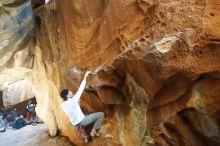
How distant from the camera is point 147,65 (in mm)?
2582

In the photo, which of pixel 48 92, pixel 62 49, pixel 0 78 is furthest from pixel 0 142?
pixel 62 49

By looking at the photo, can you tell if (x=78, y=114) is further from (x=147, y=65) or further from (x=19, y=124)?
(x=19, y=124)

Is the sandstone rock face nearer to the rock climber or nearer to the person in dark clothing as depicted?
the rock climber

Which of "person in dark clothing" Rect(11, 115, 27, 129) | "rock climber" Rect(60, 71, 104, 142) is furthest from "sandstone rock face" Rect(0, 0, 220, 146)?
"person in dark clothing" Rect(11, 115, 27, 129)

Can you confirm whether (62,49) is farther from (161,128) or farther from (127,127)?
(161,128)

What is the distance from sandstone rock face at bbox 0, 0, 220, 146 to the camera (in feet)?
7.69

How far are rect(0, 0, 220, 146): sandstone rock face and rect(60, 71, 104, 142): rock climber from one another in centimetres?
12

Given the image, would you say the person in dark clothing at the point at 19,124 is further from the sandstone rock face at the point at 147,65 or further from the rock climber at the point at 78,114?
the sandstone rock face at the point at 147,65

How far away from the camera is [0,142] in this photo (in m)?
8.66

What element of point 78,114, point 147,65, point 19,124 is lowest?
point 19,124

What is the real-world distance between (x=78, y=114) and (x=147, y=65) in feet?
3.18

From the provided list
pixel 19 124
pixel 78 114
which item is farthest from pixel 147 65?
pixel 19 124

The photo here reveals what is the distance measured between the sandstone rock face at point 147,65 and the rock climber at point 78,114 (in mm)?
122

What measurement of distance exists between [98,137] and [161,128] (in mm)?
→ 1982
